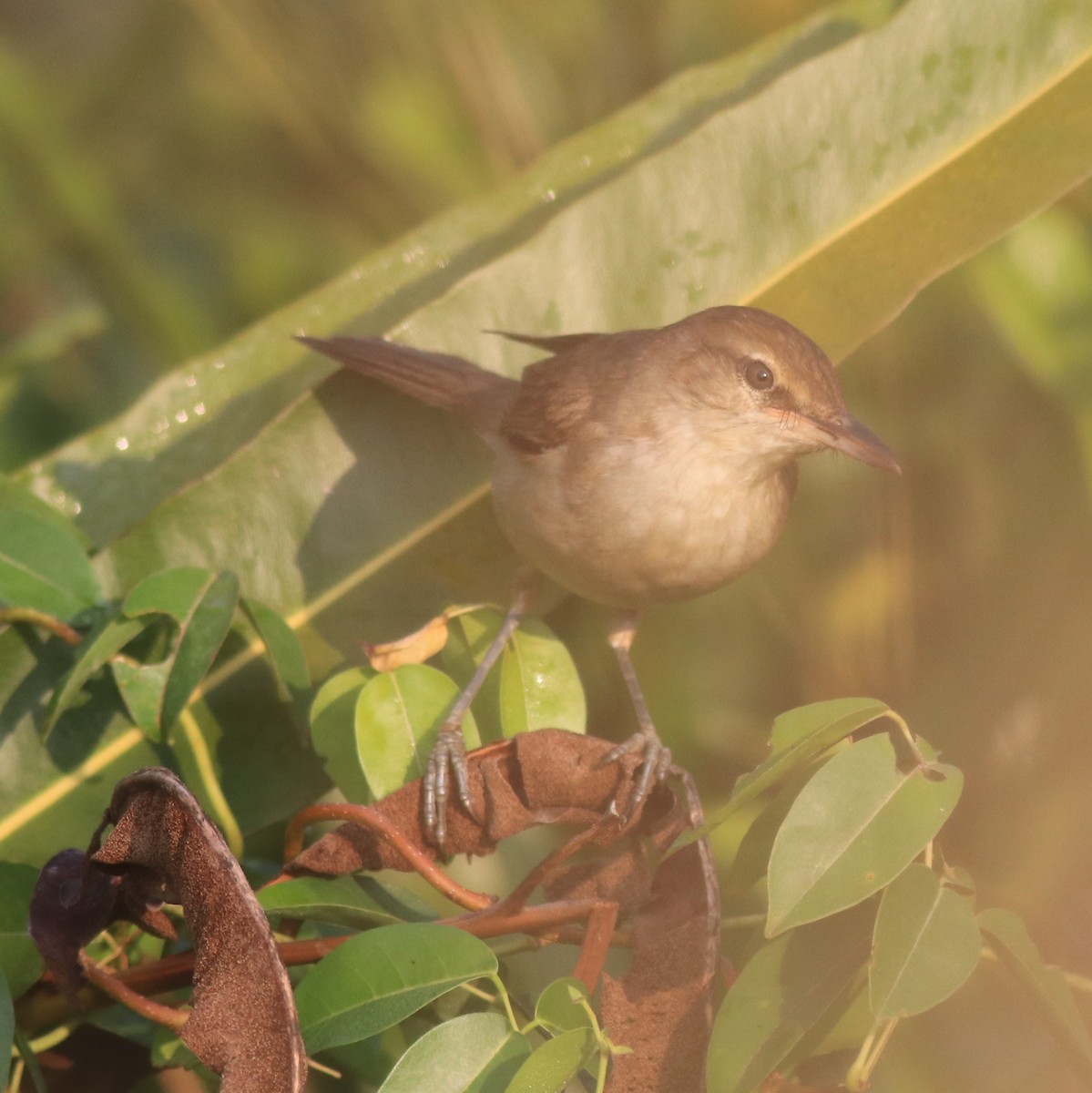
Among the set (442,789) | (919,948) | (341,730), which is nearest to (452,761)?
(442,789)

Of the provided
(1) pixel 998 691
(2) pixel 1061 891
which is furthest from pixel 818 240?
(2) pixel 1061 891

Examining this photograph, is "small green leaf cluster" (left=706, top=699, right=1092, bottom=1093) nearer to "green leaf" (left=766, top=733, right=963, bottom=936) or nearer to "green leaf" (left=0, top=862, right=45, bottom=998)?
"green leaf" (left=766, top=733, right=963, bottom=936)

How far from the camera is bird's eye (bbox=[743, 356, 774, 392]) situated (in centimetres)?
174

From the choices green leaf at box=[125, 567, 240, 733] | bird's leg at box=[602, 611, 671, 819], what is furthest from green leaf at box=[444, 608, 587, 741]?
green leaf at box=[125, 567, 240, 733]

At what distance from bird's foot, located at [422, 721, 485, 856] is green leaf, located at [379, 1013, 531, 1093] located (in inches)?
9.6

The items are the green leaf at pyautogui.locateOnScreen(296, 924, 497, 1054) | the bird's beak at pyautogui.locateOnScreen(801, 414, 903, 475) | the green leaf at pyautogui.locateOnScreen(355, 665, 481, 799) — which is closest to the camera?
the green leaf at pyautogui.locateOnScreen(296, 924, 497, 1054)

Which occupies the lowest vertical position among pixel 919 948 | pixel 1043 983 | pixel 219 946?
pixel 1043 983

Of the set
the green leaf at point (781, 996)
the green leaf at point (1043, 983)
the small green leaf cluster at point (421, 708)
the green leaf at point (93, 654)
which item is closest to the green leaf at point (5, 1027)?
the green leaf at point (93, 654)

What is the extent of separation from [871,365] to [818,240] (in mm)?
221

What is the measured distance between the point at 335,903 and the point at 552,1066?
0.31 m

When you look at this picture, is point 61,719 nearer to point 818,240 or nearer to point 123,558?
point 123,558

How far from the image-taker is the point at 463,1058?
102 centimetres

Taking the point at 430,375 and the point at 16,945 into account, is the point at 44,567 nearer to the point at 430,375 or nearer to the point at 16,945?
the point at 16,945

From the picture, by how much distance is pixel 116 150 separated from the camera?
3123 mm
